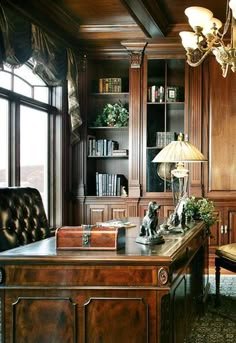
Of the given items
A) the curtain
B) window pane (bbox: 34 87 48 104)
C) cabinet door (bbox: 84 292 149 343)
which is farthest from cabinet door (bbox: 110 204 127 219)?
cabinet door (bbox: 84 292 149 343)

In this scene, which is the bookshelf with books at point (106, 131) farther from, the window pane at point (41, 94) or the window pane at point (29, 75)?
the window pane at point (29, 75)

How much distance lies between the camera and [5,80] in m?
4.46

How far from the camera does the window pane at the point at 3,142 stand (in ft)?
14.5

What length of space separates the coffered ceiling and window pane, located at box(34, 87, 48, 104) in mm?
629

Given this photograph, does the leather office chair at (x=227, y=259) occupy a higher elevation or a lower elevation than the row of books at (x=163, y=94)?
lower

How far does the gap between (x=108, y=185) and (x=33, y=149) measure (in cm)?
120

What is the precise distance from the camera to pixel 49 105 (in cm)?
550

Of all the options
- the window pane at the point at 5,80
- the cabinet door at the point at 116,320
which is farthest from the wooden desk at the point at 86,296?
the window pane at the point at 5,80

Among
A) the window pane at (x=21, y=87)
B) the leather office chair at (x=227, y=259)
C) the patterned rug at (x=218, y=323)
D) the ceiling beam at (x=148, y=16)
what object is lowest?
the patterned rug at (x=218, y=323)

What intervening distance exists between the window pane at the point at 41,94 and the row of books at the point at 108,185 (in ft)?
3.86

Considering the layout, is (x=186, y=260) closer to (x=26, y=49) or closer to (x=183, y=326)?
(x=183, y=326)

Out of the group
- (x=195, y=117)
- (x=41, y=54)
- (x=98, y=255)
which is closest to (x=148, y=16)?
(x=41, y=54)

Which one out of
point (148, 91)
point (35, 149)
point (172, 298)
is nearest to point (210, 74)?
point (148, 91)

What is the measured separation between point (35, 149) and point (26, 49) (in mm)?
1218
